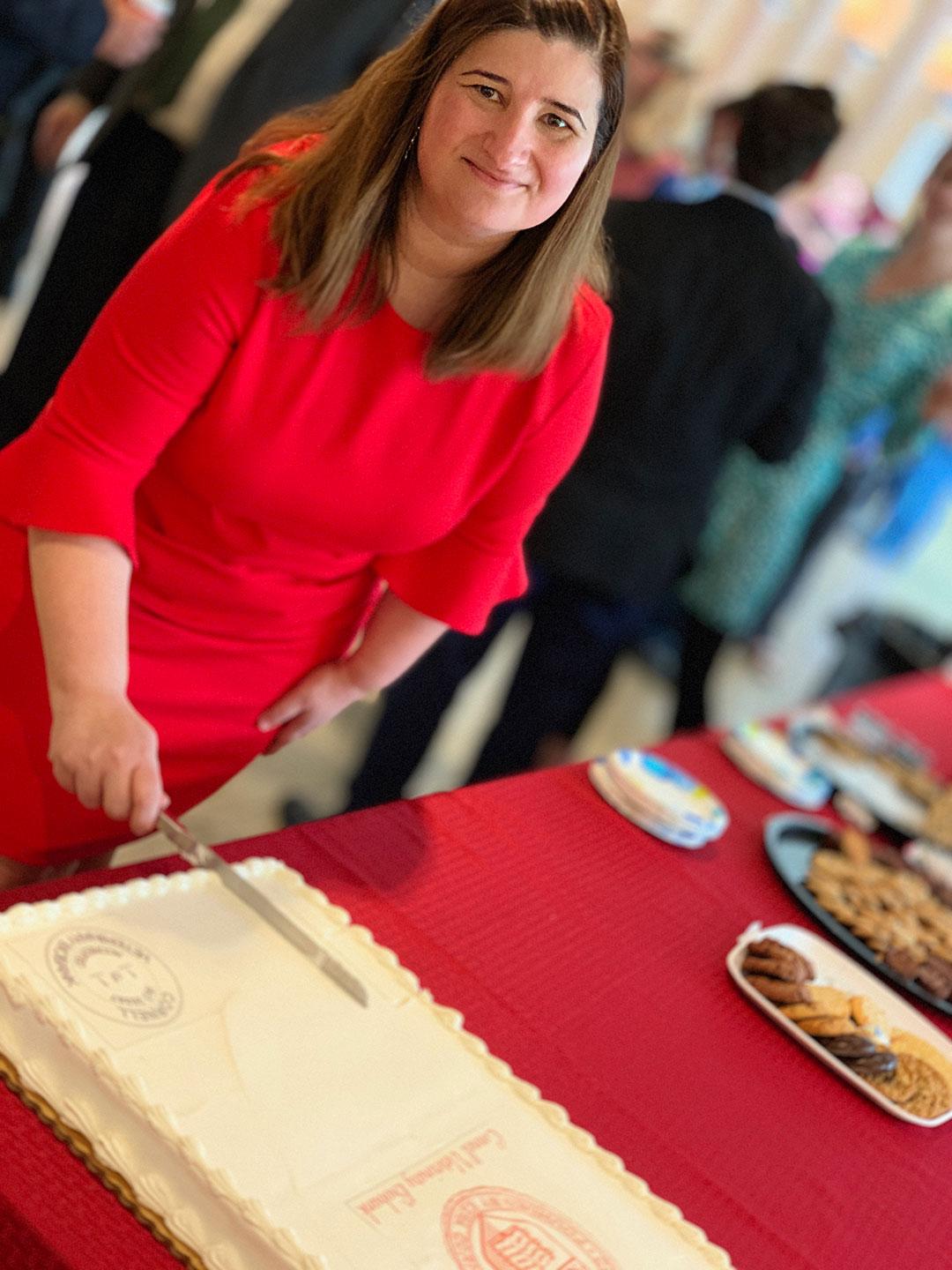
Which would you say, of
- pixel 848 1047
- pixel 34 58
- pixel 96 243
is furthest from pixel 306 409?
pixel 34 58

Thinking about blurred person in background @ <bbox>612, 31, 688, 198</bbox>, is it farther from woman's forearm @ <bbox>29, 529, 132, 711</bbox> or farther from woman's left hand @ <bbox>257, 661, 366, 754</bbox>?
woman's forearm @ <bbox>29, 529, 132, 711</bbox>

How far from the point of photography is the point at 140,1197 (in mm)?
650

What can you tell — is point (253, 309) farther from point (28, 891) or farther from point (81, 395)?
point (28, 891)

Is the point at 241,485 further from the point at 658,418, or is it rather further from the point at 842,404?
the point at 842,404

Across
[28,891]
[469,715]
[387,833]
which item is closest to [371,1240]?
[28,891]

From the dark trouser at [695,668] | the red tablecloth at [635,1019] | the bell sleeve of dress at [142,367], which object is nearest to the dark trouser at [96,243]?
the bell sleeve of dress at [142,367]

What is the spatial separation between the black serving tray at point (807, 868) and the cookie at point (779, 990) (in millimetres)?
171

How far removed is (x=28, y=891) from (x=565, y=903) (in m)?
0.49

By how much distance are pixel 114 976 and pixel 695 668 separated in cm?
261

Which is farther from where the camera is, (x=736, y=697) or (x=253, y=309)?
(x=736, y=697)

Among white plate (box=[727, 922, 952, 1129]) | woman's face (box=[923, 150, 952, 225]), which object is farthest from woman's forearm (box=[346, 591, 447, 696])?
woman's face (box=[923, 150, 952, 225])

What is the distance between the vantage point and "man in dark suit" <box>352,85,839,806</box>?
2.03m

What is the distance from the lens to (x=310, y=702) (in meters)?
1.25

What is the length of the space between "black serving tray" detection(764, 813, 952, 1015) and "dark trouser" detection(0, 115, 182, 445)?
1217 mm
